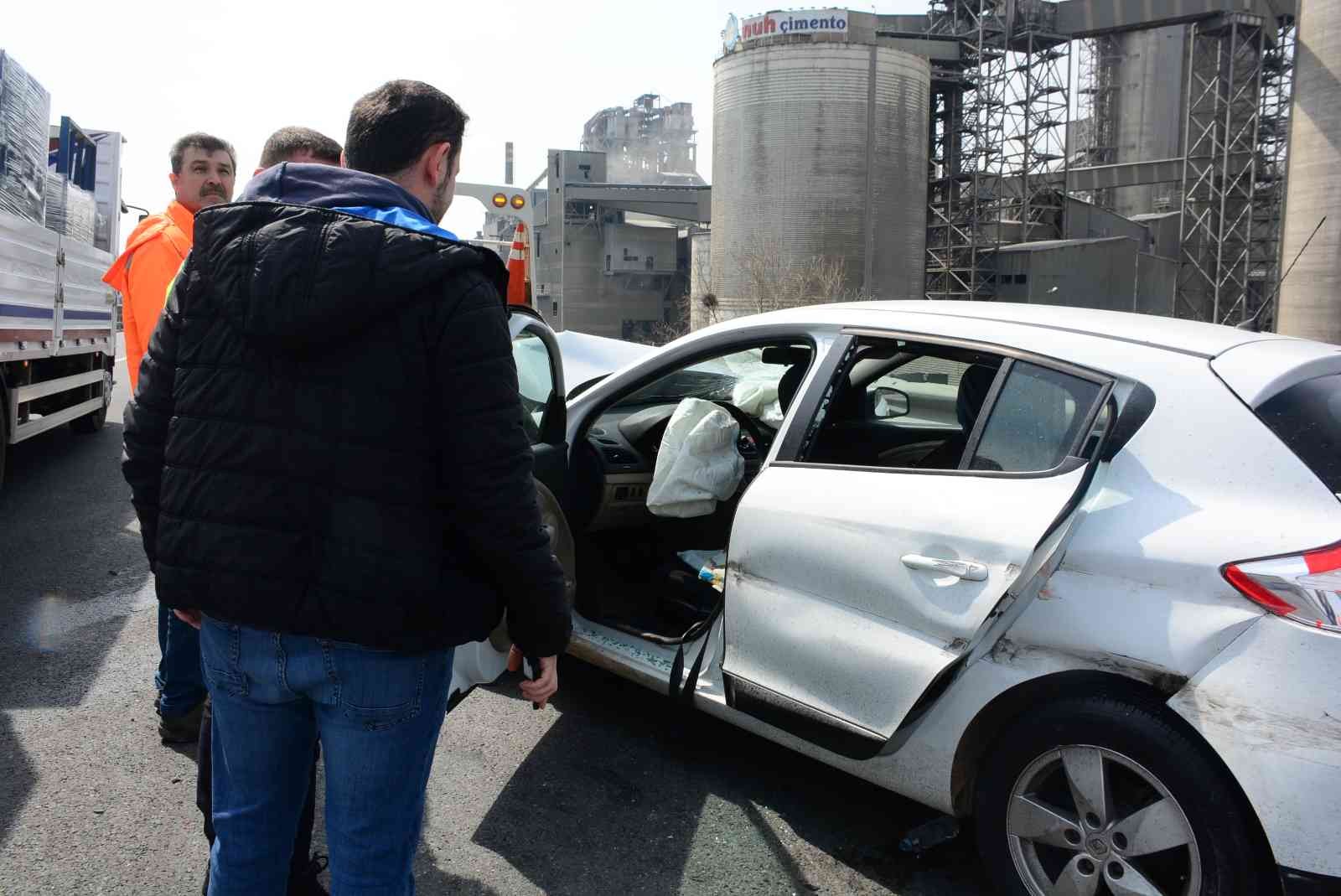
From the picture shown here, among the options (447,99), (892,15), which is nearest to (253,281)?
(447,99)

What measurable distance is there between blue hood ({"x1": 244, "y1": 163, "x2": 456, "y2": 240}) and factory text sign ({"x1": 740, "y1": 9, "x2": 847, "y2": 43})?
1700 inches

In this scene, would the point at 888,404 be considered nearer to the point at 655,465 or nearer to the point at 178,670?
the point at 655,465

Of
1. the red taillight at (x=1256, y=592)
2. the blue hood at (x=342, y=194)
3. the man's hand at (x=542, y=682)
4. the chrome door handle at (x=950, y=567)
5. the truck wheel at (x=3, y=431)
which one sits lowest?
the truck wheel at (x=3, y=431)

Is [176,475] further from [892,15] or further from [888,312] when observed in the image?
[892,15]

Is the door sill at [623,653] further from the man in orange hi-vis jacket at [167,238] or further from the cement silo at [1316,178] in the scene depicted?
the cement silo at [1316,178]

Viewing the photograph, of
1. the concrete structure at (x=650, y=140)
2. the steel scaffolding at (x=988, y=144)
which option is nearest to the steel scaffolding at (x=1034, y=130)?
the steel scaffolding at (x=988, y=144)

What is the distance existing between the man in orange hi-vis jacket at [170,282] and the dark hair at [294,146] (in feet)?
1.25

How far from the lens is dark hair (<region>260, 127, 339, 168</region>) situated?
10.8 ft

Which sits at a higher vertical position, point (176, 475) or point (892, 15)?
point (892, 15)

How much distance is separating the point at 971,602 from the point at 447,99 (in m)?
1.61

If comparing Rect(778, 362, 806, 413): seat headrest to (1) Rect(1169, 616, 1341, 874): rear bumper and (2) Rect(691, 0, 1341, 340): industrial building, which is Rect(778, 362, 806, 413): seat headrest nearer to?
(1) Rect(1169, 616, 1341, 874): rear bumper

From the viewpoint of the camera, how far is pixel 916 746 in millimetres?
2756

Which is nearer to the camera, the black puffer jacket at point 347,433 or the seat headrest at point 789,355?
the black puffer jacket at point 347,433

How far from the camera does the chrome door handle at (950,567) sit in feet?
8.33
